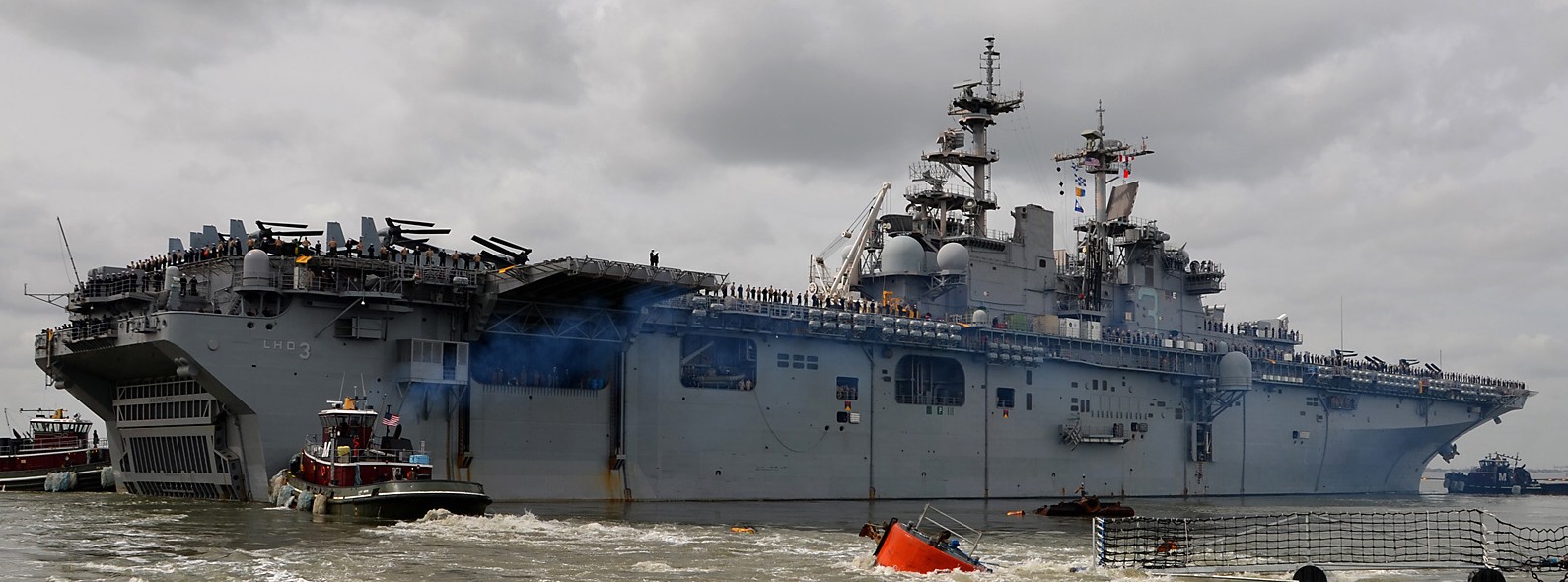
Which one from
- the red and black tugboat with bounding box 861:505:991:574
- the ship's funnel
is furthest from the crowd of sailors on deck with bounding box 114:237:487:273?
the ship's funnel

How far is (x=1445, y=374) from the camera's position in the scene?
68.3 m

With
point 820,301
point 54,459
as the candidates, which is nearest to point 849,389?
point 820,301

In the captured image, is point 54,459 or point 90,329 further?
point 54,459

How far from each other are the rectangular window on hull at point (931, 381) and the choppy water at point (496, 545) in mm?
8805

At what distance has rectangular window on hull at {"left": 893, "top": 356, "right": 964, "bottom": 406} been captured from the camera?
49.3m

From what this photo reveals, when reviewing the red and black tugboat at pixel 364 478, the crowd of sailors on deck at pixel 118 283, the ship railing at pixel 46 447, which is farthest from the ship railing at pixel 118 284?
the ship railing at pixel 46 447

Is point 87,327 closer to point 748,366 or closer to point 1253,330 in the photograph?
point 748,366

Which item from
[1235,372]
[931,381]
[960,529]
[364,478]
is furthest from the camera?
[1235,372]

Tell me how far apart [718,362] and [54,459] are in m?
24.2

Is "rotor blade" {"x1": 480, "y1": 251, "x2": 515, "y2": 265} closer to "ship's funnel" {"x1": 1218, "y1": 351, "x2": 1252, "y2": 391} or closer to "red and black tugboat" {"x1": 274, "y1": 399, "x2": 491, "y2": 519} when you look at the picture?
"red and black tugboat" {"x1": 274, "y1": 399, "x2": 491, "y2": 519}

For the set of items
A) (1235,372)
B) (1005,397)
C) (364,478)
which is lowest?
(364,478)

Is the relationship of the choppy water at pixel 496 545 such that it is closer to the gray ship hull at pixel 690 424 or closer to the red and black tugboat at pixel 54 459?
the gray ship hull at pixel 690 424

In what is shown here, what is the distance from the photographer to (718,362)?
44938 mm

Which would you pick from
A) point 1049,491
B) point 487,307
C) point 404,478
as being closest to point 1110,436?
point 1049,491
